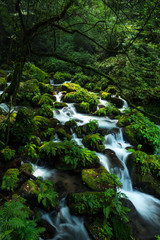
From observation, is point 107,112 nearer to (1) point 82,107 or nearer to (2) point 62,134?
(1) point 82,107

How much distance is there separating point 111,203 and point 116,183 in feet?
3.63

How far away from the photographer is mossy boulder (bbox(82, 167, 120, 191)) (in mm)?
4605

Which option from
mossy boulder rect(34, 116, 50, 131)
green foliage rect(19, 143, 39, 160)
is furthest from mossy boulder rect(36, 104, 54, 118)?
green foliage rect(19, 143, 39, 160)

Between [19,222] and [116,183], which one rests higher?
[19,222]

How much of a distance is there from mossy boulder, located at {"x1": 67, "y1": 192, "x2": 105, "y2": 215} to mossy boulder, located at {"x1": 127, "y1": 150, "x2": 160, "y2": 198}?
2.12 metres

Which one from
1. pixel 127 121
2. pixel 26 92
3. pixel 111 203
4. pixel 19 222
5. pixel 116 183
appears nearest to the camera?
pixel 19 222

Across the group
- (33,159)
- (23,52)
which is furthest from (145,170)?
(23,52)

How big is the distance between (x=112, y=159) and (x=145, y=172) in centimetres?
133

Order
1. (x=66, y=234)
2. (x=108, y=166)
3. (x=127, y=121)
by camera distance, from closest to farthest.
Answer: (x=66, y=234) < (x=108, y=166) < (x=127, y=121)

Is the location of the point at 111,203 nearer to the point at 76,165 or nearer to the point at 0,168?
the point at 76,165

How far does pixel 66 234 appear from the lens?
11.9 ft

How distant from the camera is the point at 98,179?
4.82 meters

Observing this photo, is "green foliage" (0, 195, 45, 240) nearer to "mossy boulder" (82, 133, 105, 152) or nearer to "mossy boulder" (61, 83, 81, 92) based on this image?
"mossy boulder" (82, 133, 105, 152)

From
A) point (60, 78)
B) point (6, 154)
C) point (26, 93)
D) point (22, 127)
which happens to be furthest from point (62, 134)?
point (60, 78)
